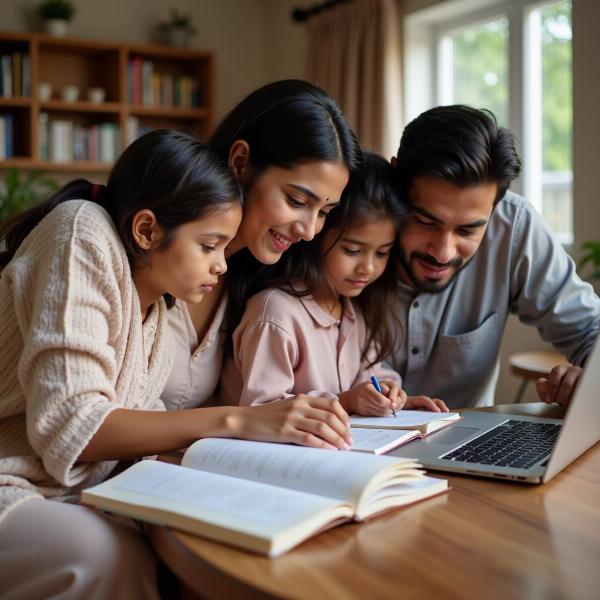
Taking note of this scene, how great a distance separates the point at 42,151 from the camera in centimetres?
506

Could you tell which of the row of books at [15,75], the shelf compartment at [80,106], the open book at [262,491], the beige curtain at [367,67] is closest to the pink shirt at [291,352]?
the open book at [262,491]

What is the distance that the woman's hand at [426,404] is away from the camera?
1.51 meters

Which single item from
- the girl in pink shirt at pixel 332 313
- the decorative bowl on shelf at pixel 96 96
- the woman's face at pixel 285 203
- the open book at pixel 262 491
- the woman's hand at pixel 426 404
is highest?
the decorative bowl on shelf at pixel 96 96

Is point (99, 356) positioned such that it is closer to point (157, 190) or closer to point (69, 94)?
point (157, 190)

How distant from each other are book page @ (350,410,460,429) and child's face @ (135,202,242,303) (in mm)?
358

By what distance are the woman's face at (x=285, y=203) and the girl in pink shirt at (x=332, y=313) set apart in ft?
0.40

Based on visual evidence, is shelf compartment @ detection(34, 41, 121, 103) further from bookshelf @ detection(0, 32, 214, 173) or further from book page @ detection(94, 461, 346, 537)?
book page @ detection(94, 461, 346, 537)

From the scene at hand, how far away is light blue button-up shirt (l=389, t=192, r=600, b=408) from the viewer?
6.18 ft

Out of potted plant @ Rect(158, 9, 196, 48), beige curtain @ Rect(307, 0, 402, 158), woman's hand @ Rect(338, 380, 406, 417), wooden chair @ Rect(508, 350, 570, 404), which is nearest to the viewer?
woman's hand @ Rect(338, 380, 406, 417)

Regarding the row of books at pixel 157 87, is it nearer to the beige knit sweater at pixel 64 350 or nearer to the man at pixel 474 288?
the man at pixel 474 288

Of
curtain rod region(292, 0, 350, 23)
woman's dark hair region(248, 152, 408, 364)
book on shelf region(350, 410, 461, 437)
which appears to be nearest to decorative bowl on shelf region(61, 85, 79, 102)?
curtain rod region(292, 0, 350, 23)

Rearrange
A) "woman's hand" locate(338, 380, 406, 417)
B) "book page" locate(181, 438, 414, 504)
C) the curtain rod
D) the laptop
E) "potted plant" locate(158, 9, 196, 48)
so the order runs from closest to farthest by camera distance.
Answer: "book page" locate(181, 438, 414, 504) → the laptop → "woman's hand" locate(338, 380, 406, 417) → the curtain rod → "potted plant" locate(158, 9, 196, 48)

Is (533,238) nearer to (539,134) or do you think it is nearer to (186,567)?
(186,567)

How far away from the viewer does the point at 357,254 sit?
172 centimetres
